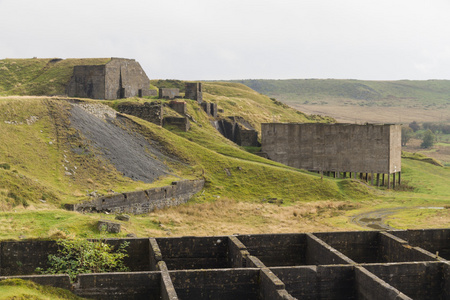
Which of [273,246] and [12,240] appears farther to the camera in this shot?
[273,246]

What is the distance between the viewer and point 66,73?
265 feet

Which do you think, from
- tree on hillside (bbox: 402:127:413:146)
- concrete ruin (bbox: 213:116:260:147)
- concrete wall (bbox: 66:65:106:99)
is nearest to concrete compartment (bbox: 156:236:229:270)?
concrete ruin (bbox: 213:116:260:147)

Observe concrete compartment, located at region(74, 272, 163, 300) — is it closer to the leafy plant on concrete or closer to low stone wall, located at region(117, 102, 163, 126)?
the leafy plant on concrete

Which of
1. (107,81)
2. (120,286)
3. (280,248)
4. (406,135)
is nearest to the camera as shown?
(120,286)

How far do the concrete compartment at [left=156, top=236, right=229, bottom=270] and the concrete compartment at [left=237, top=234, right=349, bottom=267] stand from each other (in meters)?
1.06

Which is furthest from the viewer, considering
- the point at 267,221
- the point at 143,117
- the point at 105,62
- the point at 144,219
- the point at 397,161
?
the point at 105,62

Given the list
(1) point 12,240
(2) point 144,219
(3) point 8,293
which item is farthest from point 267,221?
(3) point 8,293

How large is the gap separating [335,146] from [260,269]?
48.2 m

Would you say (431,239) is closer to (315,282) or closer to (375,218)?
(315,282)

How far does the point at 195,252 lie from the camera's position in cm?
2456

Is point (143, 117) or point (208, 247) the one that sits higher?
point (143, 117)

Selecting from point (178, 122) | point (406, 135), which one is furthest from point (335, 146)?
point (406, 135)

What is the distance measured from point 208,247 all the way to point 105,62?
5941 cm

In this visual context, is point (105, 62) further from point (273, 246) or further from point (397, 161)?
point (273, 246)
